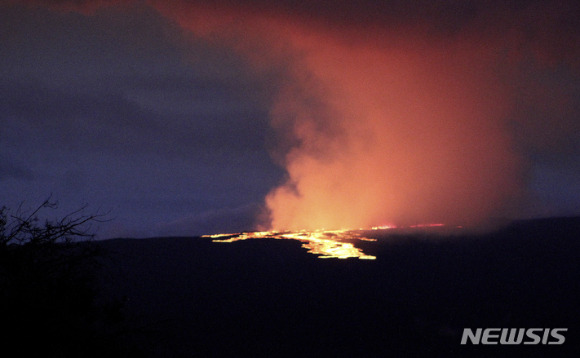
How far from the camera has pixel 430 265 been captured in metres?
49.2

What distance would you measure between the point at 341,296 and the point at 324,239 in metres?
16.6

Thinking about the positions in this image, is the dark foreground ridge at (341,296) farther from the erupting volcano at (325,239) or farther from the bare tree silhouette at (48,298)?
the bare tree silhouette at (48,298)

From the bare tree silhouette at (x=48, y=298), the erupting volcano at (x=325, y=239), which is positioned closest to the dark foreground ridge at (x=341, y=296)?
the erupting volcano at (x=325, y=239)

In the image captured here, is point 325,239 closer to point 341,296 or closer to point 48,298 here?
point 341,296

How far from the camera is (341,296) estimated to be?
39.6 metres

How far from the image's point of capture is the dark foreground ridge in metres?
32.9

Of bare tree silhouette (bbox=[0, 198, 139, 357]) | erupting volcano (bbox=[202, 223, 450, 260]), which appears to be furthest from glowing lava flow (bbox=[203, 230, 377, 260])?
bare tree silhouette (bbox=[0, 198, 139, 357])

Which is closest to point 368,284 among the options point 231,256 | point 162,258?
point 231,256

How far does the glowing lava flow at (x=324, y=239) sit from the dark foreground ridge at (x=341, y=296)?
5.84ft

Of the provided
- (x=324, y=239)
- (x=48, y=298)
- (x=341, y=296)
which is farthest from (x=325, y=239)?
(x=48, y=298)

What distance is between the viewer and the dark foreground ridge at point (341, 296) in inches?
1297

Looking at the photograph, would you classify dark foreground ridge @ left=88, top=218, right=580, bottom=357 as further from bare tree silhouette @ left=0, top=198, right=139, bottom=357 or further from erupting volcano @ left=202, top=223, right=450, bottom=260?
bare tree silhouette @ left=0, top=198, right=139, bottom=357

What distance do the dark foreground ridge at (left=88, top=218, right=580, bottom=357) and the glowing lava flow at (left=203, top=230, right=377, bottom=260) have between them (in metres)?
1.78

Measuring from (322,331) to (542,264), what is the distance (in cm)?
3287
